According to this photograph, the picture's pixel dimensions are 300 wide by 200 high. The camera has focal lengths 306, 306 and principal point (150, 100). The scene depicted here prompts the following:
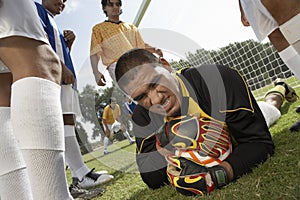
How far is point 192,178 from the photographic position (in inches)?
53.7

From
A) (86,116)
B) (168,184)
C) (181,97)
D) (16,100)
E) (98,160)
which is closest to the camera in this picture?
(16,100)

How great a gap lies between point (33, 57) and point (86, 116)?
259 centimetres

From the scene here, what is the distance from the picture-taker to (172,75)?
5.42 feet

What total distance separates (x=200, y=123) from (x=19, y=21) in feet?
2.99

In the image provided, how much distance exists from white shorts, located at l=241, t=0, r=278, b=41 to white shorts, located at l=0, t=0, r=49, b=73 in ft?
2.90

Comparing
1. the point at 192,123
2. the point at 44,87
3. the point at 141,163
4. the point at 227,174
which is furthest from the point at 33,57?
the point at 141,163

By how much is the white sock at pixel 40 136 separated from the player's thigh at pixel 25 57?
0.03 m

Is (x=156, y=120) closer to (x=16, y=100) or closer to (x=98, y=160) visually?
(x=16, y=100)

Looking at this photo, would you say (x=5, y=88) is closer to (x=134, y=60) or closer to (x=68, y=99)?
(x=134, y=60)

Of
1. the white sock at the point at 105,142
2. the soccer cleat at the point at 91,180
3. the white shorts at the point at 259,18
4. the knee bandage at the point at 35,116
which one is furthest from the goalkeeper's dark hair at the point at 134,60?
the white sock at the point at 105,142

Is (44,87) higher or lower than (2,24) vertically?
lower

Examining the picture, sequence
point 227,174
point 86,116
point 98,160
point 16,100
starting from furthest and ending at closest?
point 98,160, point 86,116, point 227,174, point 16,100

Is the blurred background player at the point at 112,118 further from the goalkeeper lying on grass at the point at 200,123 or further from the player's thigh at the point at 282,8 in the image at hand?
the player's thigh at the point at 282,8

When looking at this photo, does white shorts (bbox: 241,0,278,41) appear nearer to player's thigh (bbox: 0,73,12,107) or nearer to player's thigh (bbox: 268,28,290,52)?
player's thigh (bbox: 268,28,290,52)
